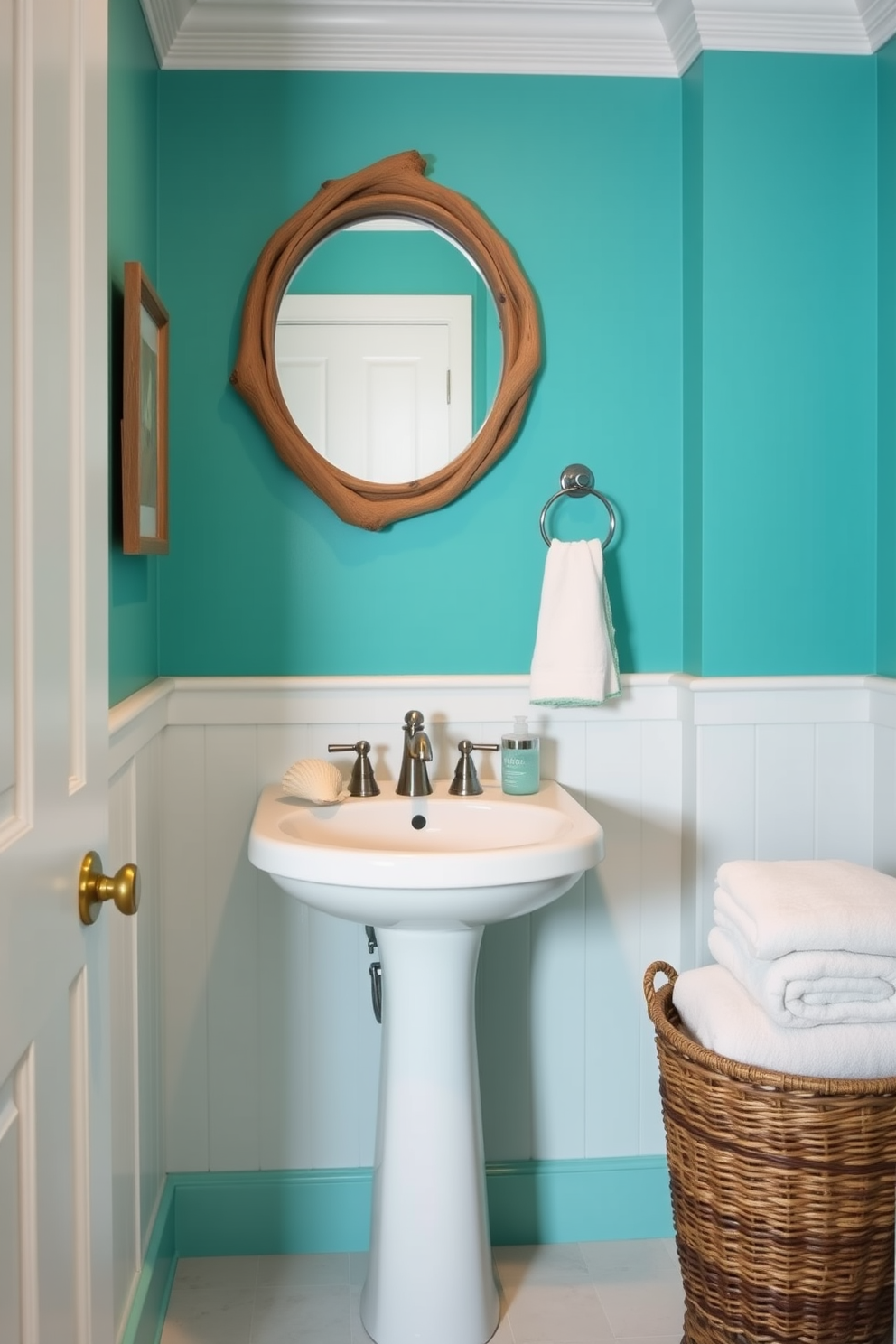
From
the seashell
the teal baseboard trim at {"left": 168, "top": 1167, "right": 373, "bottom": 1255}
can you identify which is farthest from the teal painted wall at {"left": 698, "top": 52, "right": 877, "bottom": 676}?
the teal baseboard trim at {"left": 168, "top": 1167, "right": 373, "bottom": 1255}

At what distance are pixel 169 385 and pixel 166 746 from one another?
630mm

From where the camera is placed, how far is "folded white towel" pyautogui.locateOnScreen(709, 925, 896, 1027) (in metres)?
1.60

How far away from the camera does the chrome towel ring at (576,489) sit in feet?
7.39

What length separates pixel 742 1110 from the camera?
165 centimetres

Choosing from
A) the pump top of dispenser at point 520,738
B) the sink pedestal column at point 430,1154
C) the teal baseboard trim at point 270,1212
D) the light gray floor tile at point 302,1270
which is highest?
the pump top of dispenser at point 520,738

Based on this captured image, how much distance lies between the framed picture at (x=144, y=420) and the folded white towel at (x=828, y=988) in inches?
40.9

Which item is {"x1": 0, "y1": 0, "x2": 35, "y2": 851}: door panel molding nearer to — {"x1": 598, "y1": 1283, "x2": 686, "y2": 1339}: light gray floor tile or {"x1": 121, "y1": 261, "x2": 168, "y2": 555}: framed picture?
{"x1": 121, "y1": 261, "x2": 168, "y2": 555}: framed picture

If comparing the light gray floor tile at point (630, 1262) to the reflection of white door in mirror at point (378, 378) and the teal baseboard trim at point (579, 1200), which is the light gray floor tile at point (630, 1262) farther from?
the reflection of white door in mirror at point (378, 378)

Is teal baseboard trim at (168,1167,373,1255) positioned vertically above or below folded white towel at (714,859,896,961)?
below

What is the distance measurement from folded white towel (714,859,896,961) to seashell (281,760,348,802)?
0.63 m

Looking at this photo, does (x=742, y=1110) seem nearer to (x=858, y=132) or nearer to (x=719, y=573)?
(x=719, y=573)

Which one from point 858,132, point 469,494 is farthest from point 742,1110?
point 858,132

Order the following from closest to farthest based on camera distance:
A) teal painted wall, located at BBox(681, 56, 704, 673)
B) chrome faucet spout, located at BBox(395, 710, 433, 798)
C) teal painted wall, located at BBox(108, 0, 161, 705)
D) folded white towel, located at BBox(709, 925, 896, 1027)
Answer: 1. folded white towel, located at BBox(709, 925, 896, 1027)
2. teal painted wall, located at BBox(108, 0, 161, 705)
3. chrome faucet spout, located at BBox(395, 710, 433, 798)
4. teal painted wall, located at BBox(681, 56, 704, 673)

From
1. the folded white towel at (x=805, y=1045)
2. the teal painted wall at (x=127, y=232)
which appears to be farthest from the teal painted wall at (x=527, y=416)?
the folded white towel at (x=805, y=1045)
